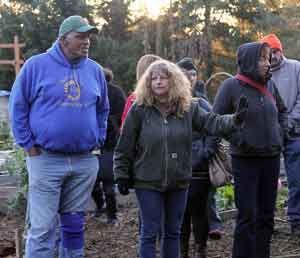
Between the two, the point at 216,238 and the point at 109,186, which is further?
the point at 109,186

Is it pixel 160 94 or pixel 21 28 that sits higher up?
pixel 21 28

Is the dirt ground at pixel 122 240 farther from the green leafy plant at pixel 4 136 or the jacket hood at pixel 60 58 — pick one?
the green leafy plant at pixel 4 136

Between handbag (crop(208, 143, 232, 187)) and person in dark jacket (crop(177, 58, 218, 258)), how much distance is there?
51mm

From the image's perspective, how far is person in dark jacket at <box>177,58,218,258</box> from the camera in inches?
205

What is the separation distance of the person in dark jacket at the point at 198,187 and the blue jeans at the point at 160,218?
620mm

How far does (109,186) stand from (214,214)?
1462 mm

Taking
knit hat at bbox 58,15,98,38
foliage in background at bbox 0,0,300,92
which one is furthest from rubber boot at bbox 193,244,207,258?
foliage in background at bbox 0,0,300,92

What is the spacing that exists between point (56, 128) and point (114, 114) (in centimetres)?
295

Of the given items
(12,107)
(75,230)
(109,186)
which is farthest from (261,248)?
(109,186)

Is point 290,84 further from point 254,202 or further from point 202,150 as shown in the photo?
point 254,202

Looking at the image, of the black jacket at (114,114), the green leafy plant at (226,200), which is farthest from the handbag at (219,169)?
the green leafy plant at (226,200)

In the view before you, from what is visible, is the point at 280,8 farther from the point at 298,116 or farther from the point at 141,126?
the point at 141,126

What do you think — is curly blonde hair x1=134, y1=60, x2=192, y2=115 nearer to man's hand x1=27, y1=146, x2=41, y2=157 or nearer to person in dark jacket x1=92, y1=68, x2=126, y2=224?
man's hand x1=27, y1=146, x2=41, y2=157

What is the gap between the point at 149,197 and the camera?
4512 mm
